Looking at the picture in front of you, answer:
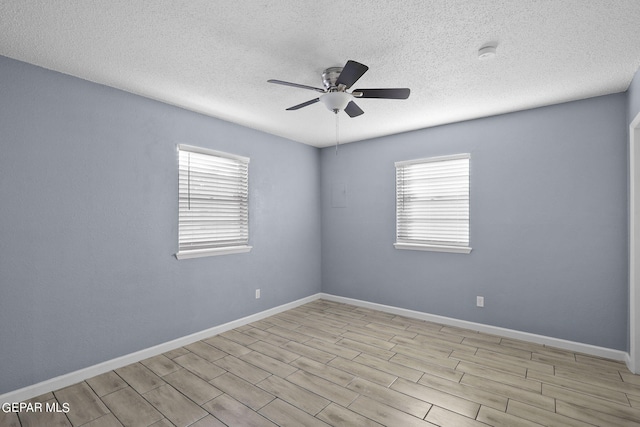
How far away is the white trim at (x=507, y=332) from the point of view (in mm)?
2965

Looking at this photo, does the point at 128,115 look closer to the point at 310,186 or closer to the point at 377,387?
the point at 310,186

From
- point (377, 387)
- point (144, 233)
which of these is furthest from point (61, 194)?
point (377, 387)

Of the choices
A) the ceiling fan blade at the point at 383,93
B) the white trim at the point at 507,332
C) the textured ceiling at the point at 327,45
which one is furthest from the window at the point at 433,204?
the ceiling fan blade at the point at 383,93

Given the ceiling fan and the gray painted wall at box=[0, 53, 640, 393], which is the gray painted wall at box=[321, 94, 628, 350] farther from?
the ceiling fan

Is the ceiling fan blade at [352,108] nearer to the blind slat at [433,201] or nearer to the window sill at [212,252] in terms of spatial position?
the blind slat at [433,201]

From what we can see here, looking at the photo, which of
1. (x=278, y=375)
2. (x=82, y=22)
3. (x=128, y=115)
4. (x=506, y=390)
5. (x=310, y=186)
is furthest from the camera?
(x=310, y=186)

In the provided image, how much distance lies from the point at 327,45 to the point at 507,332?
Result: 3.54m

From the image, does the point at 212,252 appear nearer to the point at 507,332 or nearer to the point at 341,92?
the point at 341,92

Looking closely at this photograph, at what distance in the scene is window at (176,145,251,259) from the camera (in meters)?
3.37

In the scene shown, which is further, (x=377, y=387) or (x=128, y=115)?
(x=128, y=115)

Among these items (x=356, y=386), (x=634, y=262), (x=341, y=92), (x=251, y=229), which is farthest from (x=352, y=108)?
(x=634, y=262)

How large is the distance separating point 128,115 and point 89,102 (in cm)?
31

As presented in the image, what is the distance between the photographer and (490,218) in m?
3.62

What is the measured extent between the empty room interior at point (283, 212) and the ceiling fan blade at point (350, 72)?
21mm
